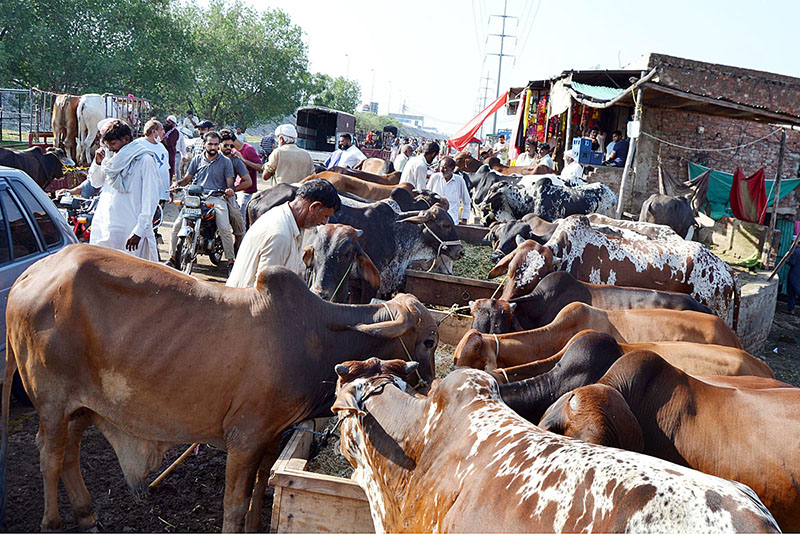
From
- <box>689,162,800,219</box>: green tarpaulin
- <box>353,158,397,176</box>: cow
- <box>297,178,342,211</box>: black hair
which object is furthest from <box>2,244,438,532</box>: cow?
<box>689,162,800,219</box>: green tarpaulin

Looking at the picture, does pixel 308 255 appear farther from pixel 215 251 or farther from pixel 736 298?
pixel 736 298

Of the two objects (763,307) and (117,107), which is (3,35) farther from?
(763,307)

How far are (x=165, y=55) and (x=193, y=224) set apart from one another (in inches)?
1160

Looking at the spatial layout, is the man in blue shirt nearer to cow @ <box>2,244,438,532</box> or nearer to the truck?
cow @ <box>2,244,438,532</box>

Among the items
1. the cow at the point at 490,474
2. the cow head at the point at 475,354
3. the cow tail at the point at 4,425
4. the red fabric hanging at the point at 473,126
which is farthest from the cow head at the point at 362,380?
the red fabric hanging at the point at 473,126

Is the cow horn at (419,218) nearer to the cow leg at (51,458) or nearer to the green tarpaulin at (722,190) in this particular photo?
the cow leg at (51,458)

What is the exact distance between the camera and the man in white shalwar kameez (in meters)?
5.80

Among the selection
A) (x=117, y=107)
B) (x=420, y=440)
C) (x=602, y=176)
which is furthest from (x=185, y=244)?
(x=117, y=107)

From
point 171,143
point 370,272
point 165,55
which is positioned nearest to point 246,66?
point 165,55

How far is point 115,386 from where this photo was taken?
3469 mm

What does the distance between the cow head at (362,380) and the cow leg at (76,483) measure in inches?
66.0

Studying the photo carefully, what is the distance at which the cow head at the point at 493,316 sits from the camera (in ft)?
17.3

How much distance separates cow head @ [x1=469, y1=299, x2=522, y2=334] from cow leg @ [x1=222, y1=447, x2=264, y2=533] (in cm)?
234

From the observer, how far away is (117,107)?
20031 millimetres
